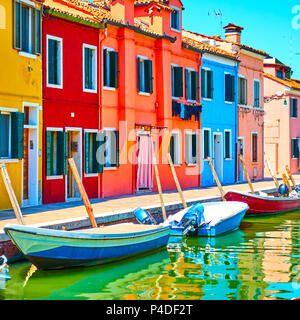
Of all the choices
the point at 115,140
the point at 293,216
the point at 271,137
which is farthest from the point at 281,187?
the point at 271,137

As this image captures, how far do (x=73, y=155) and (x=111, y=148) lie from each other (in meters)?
2.08

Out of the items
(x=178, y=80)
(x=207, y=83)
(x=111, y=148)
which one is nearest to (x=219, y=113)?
(x=207, y=83)

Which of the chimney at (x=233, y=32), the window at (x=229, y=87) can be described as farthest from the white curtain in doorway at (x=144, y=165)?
the chimney at (x=233, y=32)

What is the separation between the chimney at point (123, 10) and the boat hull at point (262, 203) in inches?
292

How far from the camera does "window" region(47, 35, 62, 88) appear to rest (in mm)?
19141

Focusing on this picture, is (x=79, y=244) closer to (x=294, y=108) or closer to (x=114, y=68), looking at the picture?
(x=114, y=68)

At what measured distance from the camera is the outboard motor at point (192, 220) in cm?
1702

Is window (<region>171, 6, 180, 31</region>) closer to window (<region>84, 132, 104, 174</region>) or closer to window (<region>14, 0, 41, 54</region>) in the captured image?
window (<region>84, 132, 104, 174</region>)

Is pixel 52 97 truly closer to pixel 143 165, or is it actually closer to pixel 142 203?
pixel 142 203

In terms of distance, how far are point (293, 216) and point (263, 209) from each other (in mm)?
1723

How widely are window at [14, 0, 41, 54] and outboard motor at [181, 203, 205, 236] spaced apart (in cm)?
646

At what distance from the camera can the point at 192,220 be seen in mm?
17078

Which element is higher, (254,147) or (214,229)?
(254,147)

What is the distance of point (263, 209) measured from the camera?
2292 cm
